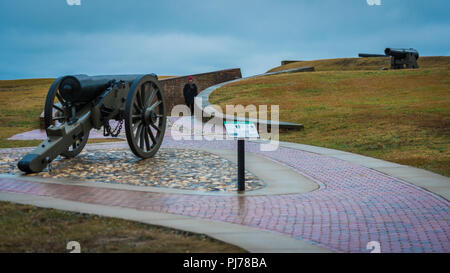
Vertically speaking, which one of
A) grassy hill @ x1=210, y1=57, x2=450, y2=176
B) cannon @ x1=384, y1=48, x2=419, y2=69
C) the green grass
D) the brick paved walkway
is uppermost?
cannon @ x1=384, y1=48, x2=419, y2=69

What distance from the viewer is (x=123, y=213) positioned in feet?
22.2

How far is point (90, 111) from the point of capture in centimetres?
1071

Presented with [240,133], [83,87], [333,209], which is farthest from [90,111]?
[333,209]

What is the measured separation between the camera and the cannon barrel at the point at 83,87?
404 inches

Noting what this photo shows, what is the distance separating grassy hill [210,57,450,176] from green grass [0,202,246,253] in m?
6.94

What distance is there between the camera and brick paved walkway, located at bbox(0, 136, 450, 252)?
5.94m

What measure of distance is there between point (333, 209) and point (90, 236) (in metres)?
3.36

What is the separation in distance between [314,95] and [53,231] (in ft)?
76.2

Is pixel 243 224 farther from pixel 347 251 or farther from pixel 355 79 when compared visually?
pixel 355 79

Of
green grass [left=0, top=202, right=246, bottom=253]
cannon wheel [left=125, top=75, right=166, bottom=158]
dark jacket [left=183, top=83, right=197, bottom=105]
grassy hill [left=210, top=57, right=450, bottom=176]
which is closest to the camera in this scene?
green grass [left=0, top=202, right=246, bottom=253]

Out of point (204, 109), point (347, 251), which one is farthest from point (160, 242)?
point (204, 109)

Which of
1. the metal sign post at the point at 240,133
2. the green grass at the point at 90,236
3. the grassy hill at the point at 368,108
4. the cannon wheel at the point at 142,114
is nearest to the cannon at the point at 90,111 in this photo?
the cannon wheel at the point at 142,114

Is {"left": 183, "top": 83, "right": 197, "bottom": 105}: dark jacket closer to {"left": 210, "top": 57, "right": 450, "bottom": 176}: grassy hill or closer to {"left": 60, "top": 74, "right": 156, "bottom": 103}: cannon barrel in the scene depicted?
{"left": 210, "top": 57, "right": 450, "bottom": 176}: grassy hill

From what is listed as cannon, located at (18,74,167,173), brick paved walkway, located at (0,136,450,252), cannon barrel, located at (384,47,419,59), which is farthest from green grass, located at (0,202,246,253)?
cannon barrel, located at (384,47,419,59)
